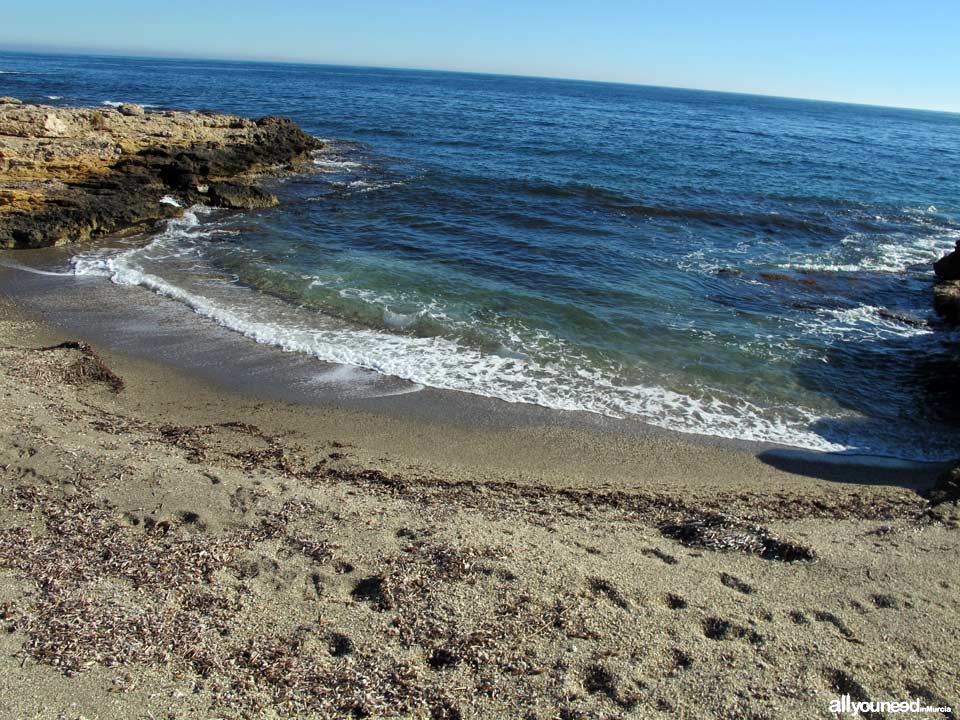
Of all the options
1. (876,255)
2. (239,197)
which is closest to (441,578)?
(239,197)

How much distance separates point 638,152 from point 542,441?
112 feet

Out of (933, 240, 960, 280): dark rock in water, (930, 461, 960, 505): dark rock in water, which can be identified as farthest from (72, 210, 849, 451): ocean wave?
(933, 240, 960, 280): dark rock in water

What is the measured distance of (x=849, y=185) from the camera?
1281 inches

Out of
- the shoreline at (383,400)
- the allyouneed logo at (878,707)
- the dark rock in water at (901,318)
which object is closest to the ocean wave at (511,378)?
the shoreline at (383,400)

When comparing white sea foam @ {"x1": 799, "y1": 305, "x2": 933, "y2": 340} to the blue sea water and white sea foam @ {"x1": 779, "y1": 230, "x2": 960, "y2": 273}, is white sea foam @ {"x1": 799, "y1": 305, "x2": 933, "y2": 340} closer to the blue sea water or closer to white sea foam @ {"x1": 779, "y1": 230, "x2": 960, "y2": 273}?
the blue sea water

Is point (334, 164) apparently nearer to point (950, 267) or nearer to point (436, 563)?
point (950, 267)

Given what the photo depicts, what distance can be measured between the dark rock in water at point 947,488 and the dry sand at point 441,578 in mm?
171

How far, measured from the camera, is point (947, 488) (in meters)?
7.94

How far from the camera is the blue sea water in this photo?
35.9 ft

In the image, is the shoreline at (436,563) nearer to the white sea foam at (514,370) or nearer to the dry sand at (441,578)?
the dry sand at (441,578)

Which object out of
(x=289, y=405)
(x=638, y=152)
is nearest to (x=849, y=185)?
(x=638, y=152)

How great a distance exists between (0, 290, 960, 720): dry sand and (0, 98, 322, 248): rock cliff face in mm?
11099

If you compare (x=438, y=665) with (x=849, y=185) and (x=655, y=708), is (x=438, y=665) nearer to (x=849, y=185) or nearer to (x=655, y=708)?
(x=655, y=708)

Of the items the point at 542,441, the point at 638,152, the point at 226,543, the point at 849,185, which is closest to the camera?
the point at 226,543
